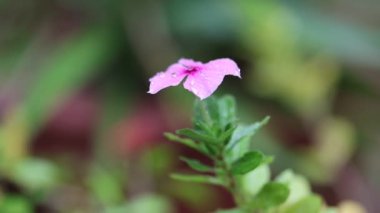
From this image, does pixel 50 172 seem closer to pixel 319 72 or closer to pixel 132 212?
pixel 132 212

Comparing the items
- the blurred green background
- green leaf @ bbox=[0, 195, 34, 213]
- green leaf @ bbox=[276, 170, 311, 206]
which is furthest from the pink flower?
the blurred green background

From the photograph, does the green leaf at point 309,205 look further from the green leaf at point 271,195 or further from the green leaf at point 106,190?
the green leaf at point 106,190

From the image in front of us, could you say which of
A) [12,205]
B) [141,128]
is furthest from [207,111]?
[141,128]

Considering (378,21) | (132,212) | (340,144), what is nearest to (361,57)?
(378,21)

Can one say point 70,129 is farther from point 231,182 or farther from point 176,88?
point 231,182

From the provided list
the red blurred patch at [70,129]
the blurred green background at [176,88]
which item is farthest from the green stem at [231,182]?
the red blurred patch at [70,129]
